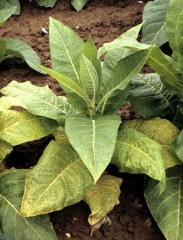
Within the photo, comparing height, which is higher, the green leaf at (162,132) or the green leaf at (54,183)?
the green leaf at (162,132)

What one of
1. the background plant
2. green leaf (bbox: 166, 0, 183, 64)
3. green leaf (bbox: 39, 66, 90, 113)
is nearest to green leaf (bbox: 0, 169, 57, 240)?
green leaf (bbox: 39, 66, 90, 113)

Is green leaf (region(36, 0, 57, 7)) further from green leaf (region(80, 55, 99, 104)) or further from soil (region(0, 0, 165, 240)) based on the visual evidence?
green leaf (region(80, 55, 99, 104))

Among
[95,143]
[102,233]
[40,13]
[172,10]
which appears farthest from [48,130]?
[40,13]

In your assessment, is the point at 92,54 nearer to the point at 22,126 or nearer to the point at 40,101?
the point at 40,101

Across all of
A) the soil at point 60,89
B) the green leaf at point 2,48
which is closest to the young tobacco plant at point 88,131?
the soil at point 60,89

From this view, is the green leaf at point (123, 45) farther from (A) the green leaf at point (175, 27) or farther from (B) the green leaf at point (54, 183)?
(B) the green leaf at point (54, 183)

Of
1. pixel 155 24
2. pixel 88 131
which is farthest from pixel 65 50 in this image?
pixel 155 24

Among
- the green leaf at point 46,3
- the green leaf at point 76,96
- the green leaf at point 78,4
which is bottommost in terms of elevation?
A: the green leaf at point 46,3
